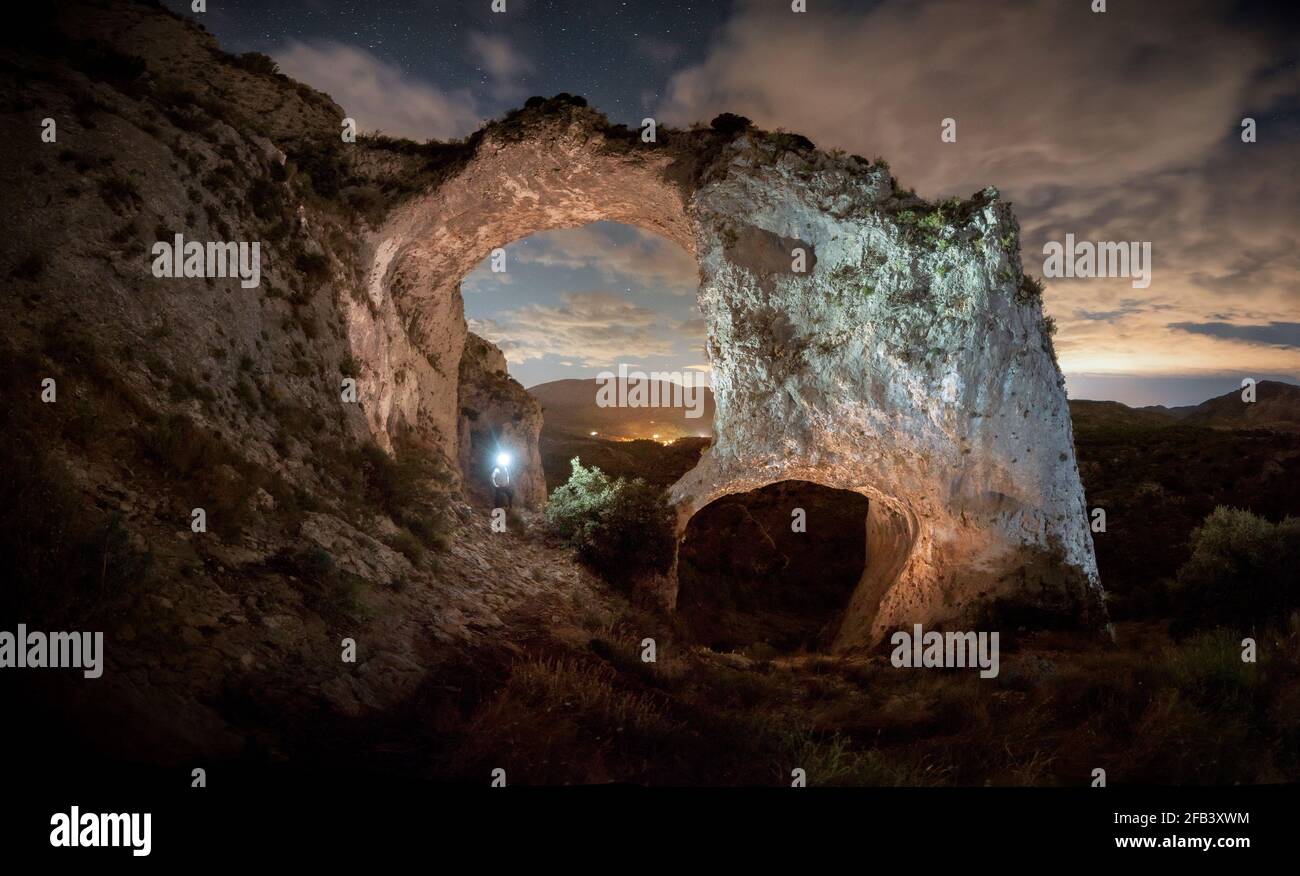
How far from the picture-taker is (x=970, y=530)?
503 inches

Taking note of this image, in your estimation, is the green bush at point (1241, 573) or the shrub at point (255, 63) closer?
the green bush at point (1241, 573)

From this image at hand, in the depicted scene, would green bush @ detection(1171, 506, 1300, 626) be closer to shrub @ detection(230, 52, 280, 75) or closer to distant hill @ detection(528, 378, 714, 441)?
shrub @ detection(230, 52, 280, 75)

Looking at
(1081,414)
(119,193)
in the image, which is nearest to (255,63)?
(119,193)

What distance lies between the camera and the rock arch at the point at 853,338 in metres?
12.4

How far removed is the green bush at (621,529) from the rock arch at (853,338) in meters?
0.84

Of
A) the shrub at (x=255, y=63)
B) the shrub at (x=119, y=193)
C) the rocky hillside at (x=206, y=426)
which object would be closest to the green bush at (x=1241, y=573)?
the rocky hillside at (x=206, y=426)

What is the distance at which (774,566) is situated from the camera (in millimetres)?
24469

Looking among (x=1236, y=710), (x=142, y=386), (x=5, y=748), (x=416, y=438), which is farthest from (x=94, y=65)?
(x=1236, y=710)

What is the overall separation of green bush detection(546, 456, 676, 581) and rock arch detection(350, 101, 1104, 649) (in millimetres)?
843

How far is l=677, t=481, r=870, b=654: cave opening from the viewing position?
19.4m

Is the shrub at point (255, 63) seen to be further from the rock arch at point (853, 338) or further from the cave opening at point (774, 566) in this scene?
the cave opening at point (774, 566)

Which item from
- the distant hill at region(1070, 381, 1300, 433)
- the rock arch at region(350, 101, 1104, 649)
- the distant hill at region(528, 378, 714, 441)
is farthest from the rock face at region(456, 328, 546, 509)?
the distant hill at region(528, 378, 714, 441)

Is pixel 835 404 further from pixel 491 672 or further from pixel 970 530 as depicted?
pixel 491 672
